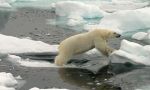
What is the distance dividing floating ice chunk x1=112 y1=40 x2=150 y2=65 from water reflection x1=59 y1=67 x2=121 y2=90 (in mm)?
364

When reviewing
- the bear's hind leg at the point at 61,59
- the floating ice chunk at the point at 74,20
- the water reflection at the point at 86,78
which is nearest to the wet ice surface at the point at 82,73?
the water reflection at the point at 86,78

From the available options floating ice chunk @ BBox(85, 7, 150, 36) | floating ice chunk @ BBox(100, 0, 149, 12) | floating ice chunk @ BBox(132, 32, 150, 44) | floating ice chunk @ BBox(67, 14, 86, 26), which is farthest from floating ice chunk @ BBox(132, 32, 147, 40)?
→ floating ice chunk @ BBox(100, 0, 149, 12)

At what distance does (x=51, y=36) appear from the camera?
29.5 ft

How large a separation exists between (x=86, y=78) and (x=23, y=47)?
67.8 inches

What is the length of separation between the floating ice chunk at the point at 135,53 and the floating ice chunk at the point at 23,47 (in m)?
1.22

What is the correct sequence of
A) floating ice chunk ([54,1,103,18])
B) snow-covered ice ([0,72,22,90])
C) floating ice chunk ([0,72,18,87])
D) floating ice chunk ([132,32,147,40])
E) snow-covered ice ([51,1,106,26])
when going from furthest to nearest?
floating ice chunk ([54,1,103,18]), snow-covered ice ([51,1,106,26]), floating ice chunk ([132,32,147,40]), floating ice chunk ([0,72,18,87]), snow-covered ice ([0,72,22,90])

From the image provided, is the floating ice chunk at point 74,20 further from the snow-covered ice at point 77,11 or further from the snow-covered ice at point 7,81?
the snow-covered ice at point 7,81

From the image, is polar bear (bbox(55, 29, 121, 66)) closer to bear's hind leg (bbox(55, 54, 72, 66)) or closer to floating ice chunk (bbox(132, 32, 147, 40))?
bear's hind leg (bbox(55, 54, 72, 66))

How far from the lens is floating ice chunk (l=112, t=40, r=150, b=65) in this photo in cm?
661

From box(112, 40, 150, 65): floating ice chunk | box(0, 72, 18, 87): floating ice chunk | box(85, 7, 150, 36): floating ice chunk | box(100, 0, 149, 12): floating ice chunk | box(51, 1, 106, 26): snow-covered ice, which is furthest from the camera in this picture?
box(100, 0, 149, 12): floating ice chunk

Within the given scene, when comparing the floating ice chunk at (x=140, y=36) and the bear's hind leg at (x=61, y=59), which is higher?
the floating ice chunk at (x=140, y=36)

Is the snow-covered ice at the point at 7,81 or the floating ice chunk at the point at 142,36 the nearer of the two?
the snow-covered ice at the point at 7,81

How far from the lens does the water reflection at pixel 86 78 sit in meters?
5.88

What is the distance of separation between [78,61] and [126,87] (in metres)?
1.35
